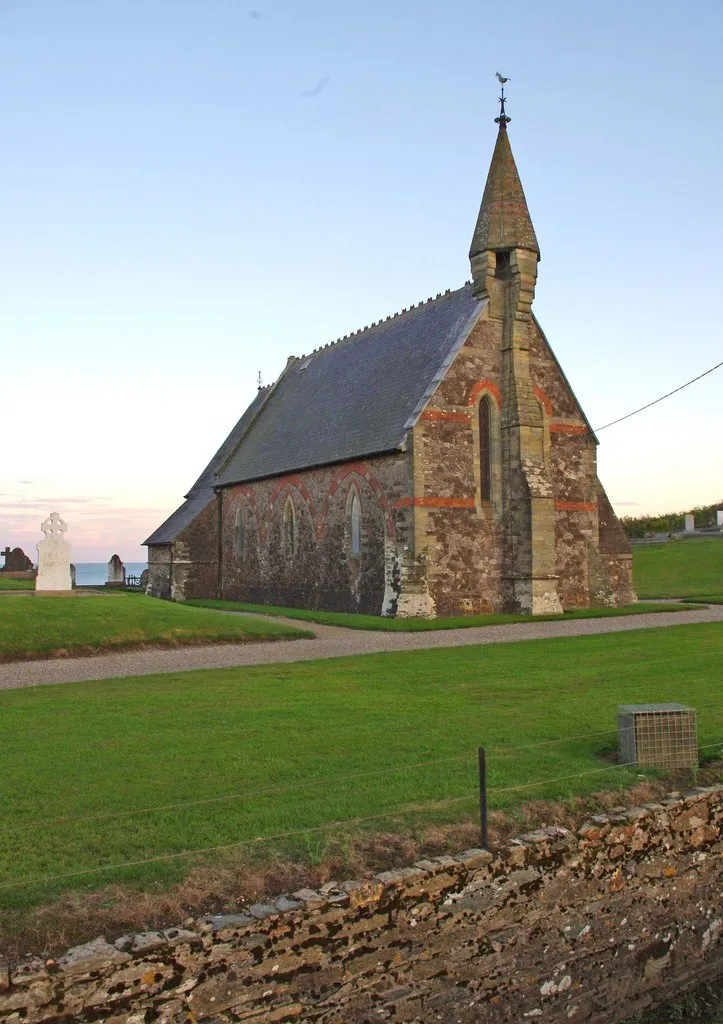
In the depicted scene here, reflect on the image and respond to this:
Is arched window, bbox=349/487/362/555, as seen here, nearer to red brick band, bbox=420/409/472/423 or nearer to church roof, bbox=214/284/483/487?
church roof, bbox=214/284/483/487

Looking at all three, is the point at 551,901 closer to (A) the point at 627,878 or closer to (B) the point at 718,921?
(A) the point at 627,878

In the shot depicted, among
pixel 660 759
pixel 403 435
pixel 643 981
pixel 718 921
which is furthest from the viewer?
pixel 403 435

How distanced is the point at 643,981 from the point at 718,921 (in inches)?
50.3

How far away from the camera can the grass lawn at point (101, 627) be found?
19.6 m

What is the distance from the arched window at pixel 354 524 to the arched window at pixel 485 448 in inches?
174

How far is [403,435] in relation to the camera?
27250 millimetres

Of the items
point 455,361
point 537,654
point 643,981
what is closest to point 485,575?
point 455,361

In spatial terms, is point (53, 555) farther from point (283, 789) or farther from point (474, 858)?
point (474, 858)

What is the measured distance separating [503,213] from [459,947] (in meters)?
27.1

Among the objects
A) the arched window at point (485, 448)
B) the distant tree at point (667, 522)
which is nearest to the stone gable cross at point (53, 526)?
the arched window at point (485, 448)

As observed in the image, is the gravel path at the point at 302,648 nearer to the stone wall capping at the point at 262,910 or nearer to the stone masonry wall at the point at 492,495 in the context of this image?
the stone masonry wall at the point at 492,495

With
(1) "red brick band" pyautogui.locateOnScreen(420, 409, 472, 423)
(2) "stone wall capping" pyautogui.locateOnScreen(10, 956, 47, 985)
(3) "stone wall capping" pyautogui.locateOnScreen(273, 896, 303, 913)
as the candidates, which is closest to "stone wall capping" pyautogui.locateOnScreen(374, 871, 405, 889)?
(3) "stone wall capping" pyautogui.locateOnScreen(273, 896, 303, 913)

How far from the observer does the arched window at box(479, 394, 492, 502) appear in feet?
94.9

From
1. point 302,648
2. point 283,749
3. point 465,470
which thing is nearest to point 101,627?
point 302,648
